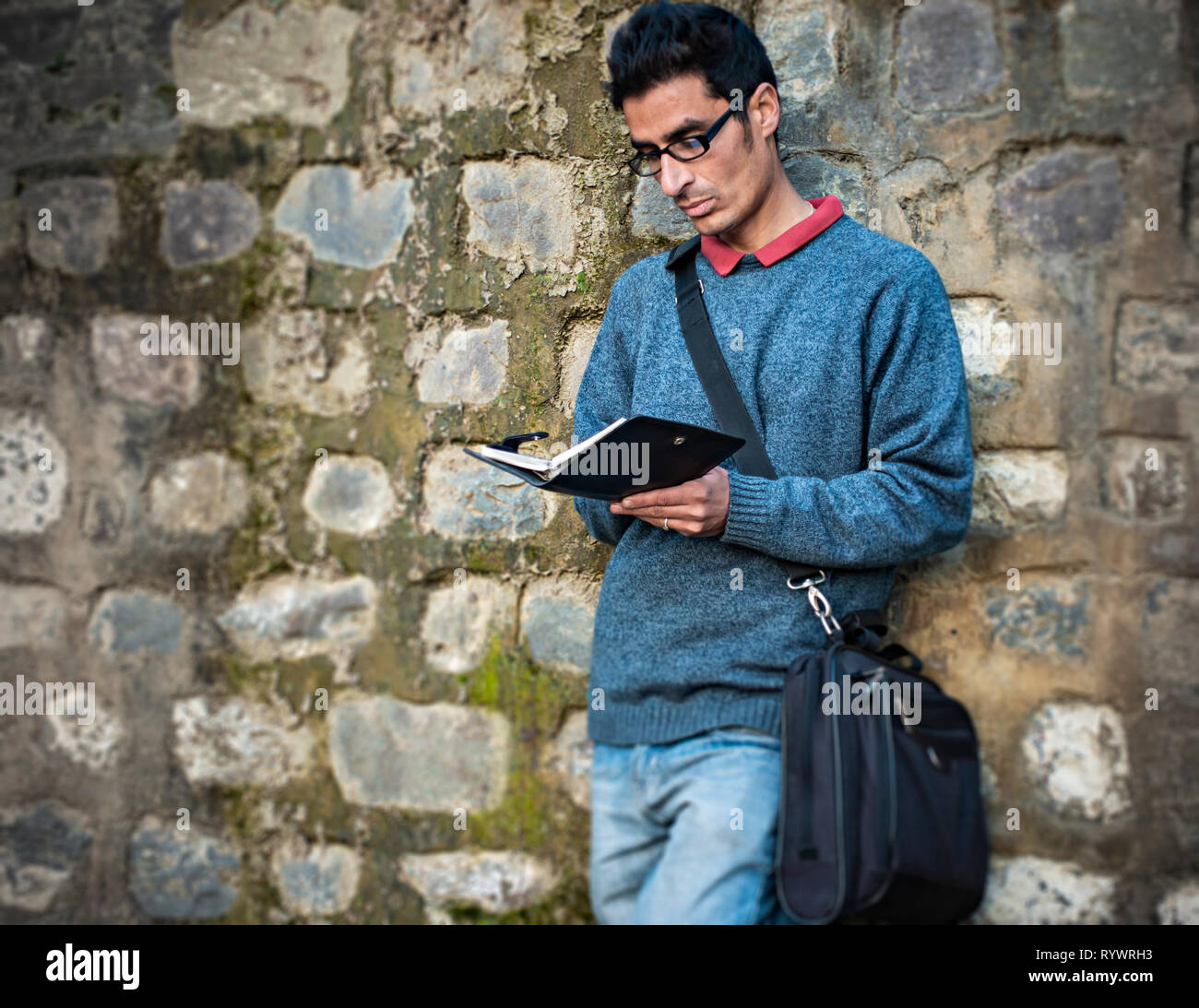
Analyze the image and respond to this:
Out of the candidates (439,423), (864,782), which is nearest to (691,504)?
(864,782)

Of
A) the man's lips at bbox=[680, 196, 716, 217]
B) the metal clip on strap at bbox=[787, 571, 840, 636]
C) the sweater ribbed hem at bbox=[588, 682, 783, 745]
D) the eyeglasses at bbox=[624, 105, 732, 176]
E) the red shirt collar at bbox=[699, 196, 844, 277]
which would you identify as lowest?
the sweater ribbed hem at bbox=[588, 682, 783, 745]

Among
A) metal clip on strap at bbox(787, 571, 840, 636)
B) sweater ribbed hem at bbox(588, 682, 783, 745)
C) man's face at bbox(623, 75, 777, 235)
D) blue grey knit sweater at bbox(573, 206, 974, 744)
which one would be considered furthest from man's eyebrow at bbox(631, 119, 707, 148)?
sweater ribbed hem at bbox(588, 682, 783, 745)

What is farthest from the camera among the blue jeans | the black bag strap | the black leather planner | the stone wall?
the stone wall

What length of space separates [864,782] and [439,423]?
49.8 inches

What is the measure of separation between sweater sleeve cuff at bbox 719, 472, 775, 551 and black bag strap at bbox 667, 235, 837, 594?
0.23ft

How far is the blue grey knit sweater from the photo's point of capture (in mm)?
1611

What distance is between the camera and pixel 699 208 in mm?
1747

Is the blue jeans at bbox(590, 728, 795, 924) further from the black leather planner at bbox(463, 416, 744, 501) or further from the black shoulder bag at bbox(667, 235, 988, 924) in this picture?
the black leather planner at bbox(463, 416, 744, 501)

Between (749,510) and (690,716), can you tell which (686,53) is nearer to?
(749,510)

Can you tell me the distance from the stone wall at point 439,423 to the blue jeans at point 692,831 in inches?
18.9

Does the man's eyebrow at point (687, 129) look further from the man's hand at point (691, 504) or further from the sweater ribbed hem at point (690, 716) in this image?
the sweater ribbed hem at point (690, 716)

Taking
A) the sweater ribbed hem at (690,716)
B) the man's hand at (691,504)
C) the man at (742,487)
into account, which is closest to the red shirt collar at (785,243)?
the man at (742,487)

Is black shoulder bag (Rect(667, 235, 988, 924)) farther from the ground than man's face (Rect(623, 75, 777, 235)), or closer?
closer
